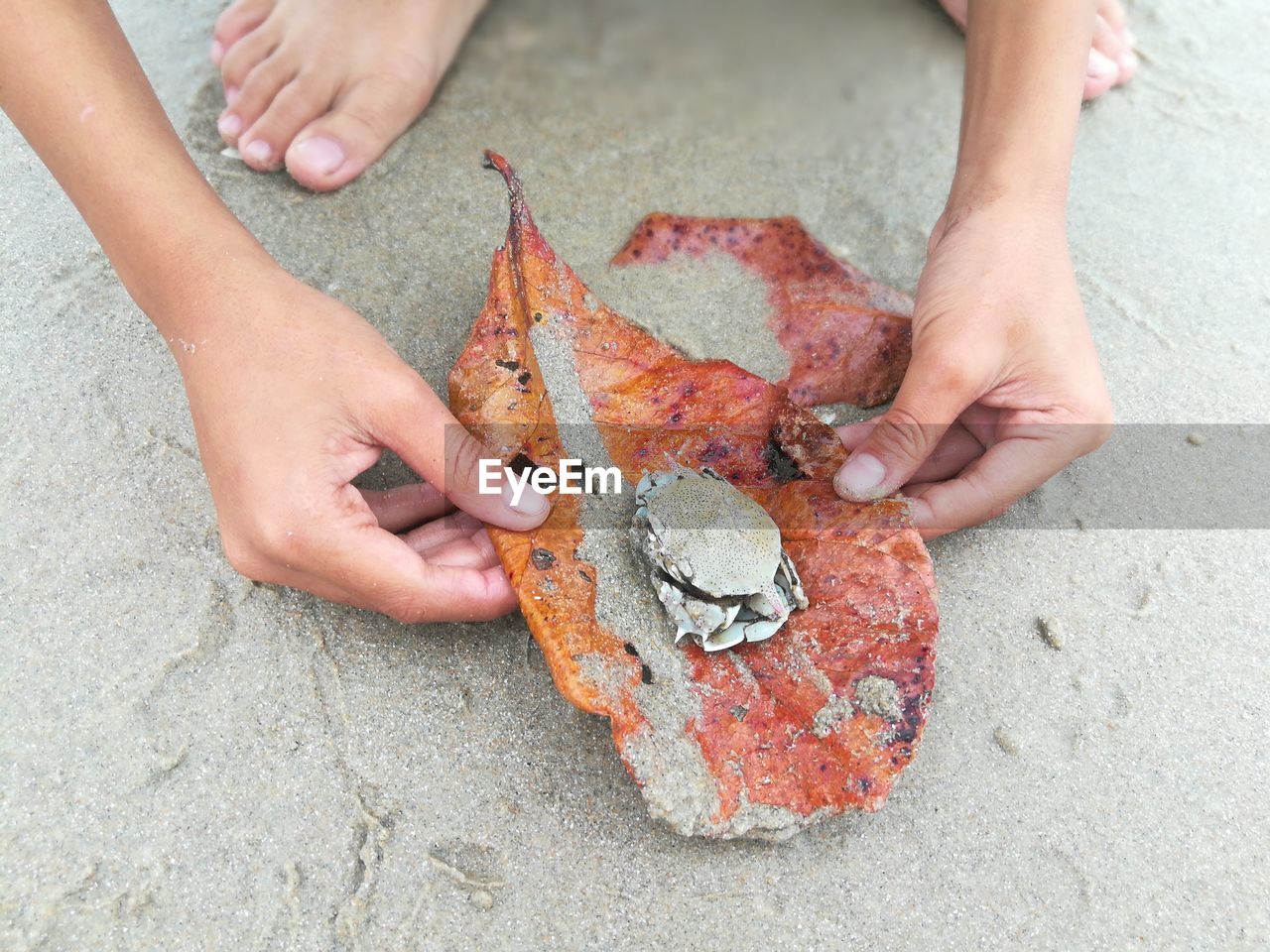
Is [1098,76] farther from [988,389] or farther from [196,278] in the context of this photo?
[196,278]

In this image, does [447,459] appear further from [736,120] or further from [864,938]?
[736,120]

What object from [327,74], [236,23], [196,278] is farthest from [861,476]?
[236,23]

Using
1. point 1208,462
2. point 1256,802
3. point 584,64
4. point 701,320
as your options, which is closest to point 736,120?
point 584,64

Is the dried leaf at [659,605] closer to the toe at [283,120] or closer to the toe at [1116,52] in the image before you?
the toe at [283,120]

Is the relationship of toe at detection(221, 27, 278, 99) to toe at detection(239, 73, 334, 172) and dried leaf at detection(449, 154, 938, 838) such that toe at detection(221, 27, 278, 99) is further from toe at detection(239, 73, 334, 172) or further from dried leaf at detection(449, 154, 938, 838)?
dried leaf at detection(449, 154, 938, 838)

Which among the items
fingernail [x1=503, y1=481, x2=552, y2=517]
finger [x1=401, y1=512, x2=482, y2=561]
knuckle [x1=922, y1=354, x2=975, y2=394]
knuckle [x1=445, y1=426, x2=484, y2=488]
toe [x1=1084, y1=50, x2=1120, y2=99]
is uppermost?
knuckle [x1=445, y1=426, x2=484, y2=488]

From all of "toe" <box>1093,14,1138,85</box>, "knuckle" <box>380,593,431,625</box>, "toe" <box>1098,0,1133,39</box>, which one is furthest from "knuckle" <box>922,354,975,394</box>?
"toe" <box>1098,0,1133,39</box>
